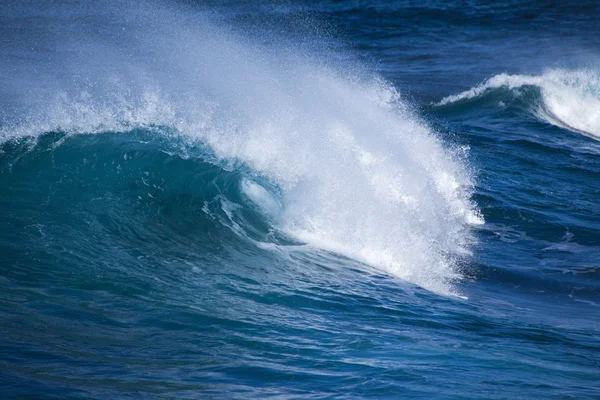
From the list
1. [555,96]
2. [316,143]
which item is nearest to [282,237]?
[316,143]

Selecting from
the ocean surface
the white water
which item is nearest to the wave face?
the ocean surface

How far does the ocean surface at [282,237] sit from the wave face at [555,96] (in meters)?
0.28

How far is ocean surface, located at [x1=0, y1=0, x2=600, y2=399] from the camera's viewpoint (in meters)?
6.06

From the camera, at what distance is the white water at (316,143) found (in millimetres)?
10195

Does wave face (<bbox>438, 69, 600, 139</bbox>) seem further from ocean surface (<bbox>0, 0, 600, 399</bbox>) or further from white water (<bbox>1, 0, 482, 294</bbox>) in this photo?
white water (<bbox>1, 0, 482, 294</bbox>)

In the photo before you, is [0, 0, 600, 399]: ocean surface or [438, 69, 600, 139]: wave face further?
[438, 69, 600, 139]: wave face

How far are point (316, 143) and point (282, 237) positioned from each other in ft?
7.43

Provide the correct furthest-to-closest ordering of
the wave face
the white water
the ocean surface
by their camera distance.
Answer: the wave face, the white water, the ocean surface

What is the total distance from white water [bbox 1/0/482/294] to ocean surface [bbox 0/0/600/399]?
0.15 feet

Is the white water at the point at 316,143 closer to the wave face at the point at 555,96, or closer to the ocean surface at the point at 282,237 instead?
the ocean surface at the point at 282,237

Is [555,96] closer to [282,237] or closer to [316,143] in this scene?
[316,143]

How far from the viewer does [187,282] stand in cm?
789

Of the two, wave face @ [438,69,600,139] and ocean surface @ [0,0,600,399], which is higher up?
wave face @ [438,69,600,139]

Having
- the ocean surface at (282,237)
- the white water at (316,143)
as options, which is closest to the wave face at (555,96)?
the ocean surface at (282,237)
